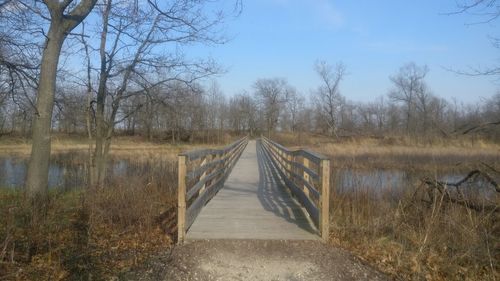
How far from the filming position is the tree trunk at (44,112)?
7852mm

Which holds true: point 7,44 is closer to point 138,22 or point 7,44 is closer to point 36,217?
point 138,22

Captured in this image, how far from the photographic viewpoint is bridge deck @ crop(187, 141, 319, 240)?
18.9 ft

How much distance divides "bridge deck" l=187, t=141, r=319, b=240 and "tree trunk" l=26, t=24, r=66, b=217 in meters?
3.28

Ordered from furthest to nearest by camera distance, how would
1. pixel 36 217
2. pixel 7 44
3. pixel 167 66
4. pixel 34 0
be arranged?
pixel 167 66
pixel 7 44
pixel 34 0
pixel 36 217

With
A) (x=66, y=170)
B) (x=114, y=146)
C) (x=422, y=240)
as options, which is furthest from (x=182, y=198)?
(x=114, y=146)

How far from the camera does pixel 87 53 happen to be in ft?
42.0

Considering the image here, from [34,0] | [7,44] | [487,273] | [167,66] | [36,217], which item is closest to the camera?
[487,273]

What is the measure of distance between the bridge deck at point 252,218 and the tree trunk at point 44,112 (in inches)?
129

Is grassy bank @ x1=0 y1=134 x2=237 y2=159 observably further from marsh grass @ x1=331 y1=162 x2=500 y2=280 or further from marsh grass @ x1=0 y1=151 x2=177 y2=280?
marsh grass @ x1=331 y1=162 x2=500 y2=280

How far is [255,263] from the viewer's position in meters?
4.85

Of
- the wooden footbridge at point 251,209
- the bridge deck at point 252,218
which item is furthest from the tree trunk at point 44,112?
the bridge deck at point 252,218

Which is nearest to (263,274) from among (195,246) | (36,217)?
(195,246)

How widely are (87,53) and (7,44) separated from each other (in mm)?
3998

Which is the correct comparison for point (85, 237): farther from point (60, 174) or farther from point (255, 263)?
point (60, 174)
